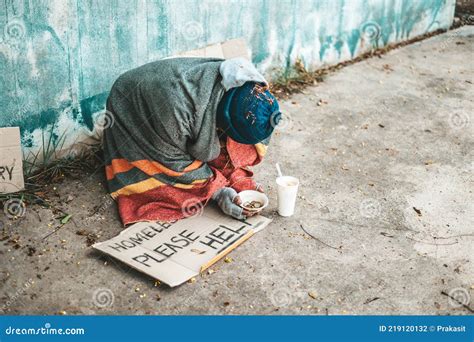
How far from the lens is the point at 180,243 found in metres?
2.98

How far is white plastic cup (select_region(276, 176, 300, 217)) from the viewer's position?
315cm

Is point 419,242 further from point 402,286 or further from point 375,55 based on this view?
point 375,55

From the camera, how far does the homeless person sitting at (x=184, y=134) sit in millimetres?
3004

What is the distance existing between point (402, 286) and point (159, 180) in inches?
54.3

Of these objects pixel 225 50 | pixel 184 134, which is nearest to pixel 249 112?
pixel 184 134

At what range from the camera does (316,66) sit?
5.35 metres

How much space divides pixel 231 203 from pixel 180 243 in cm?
37

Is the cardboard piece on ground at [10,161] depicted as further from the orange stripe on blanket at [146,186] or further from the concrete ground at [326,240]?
the orange stripe on blanket at [146,186]

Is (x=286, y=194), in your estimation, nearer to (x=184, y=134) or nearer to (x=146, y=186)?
(x=184, y=134)

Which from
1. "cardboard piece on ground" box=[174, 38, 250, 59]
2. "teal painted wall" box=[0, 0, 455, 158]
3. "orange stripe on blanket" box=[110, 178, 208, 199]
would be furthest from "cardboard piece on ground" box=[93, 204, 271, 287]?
"cardboard piece on ground" box=[174, 38, 250, 59]

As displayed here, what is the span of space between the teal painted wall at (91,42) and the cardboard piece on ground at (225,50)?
0.17ft

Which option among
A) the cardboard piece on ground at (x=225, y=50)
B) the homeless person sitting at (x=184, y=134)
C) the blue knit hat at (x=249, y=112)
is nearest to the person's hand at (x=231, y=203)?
the homeless person sitting at (x=184, y=134)
